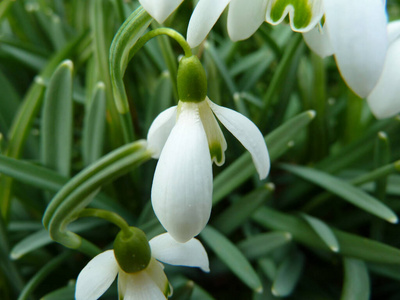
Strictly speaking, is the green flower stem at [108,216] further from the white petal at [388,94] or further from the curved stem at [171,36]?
the white petal at [388,94]

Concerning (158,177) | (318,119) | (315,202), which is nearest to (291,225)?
(315,202)

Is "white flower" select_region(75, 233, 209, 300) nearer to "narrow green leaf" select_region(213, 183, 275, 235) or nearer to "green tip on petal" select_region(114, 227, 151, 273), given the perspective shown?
"green tip on petal" select_region(114, 227, 151, 273)

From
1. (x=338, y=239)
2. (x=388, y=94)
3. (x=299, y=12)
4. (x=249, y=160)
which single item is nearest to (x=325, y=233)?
(x=338, y=239)

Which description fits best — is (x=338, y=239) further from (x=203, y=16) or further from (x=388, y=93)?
(x=203, y=16)

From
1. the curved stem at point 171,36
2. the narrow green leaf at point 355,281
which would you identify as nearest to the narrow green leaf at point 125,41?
the curved stem at point 171,36

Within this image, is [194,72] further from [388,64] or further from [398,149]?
[398,149]

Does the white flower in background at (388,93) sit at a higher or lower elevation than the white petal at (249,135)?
lower
